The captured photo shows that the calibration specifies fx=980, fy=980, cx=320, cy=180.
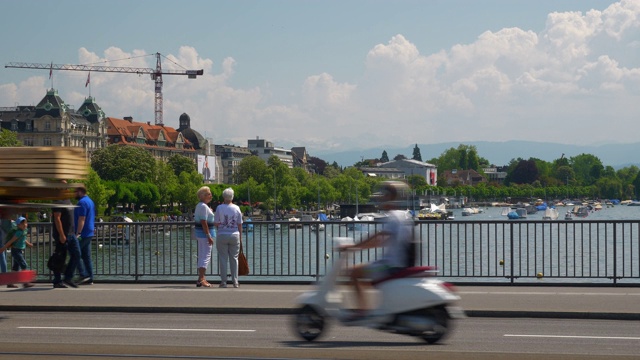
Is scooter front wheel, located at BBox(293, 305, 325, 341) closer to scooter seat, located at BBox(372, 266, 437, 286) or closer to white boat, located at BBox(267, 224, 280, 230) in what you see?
scooter seat, located at BBox(372, 266, 437, 286)

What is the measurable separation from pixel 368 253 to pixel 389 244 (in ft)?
22.6

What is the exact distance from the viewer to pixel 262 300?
15.3 m

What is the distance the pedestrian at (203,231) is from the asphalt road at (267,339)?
3.35 m

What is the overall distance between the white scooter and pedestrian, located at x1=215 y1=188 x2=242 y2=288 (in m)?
6.05

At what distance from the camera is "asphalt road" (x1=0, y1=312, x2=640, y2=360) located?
10.5 meters

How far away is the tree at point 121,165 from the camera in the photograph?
142625 mm

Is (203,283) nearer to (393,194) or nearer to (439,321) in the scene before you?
(393,194)

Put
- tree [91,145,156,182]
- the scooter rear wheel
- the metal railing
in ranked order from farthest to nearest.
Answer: tree [91,145,156,182], the metal railing, the scooter rear wheel

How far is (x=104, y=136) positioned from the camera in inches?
7520

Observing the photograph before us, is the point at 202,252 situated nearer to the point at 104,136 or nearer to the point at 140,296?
the point at 140,296

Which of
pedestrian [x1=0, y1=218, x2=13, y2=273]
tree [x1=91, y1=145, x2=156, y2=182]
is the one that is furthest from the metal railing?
tree [x1=91, y1=145, x2=156, y2=182]

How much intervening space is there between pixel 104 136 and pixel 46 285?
17686 centimetres

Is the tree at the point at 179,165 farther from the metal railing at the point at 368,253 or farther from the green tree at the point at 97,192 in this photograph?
the metal railing at the point at 368,253

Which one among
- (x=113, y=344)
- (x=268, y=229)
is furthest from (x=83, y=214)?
(x=113, y=344)
